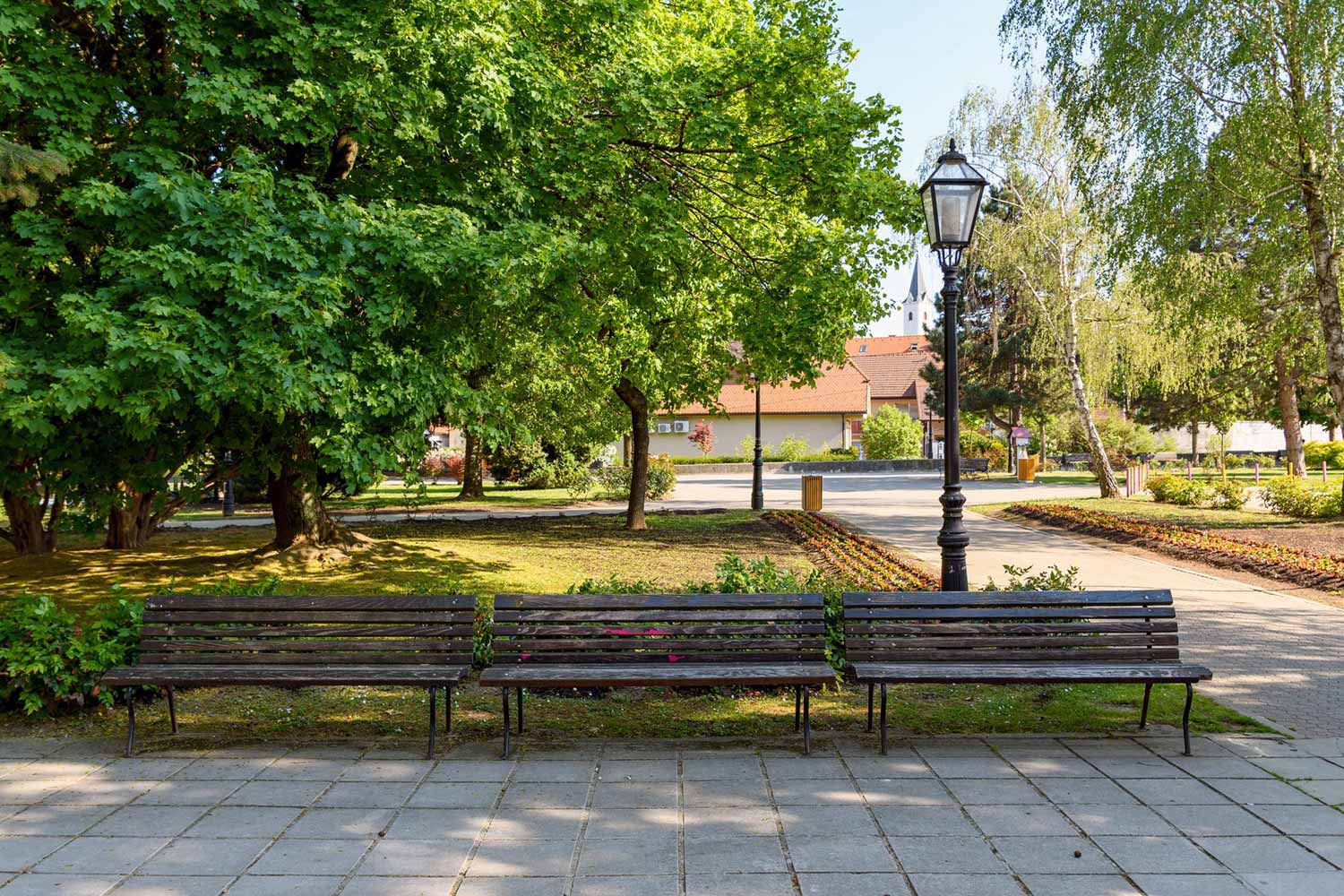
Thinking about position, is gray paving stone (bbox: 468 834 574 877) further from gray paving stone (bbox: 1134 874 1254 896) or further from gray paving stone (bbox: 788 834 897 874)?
gray paving stone (bbox: 1134 874 1254 896)

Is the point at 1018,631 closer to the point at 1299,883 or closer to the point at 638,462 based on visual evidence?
the point at 1299,883

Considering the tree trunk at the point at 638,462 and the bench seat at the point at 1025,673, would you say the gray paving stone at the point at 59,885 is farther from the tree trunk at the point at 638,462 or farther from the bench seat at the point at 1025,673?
the tree trunk at the point at 638,462

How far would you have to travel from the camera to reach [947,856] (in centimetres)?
407

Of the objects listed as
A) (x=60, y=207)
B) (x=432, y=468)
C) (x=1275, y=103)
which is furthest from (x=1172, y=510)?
(x=432, y=468)

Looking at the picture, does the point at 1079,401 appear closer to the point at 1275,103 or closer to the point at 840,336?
the point at 1275,103

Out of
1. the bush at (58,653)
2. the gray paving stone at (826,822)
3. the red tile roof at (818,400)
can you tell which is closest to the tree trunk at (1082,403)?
the gray paving stone at (826,822)

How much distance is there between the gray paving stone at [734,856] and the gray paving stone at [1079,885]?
3.30ft

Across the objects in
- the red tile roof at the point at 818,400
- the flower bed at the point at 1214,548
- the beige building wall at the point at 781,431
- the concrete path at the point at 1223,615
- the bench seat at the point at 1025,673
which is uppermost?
the red tile roof at the point at 818,400

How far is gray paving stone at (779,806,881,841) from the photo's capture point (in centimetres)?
430

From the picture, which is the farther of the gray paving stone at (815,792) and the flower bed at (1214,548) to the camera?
the flower bed at (1214,548)

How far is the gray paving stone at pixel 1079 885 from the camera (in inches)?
146

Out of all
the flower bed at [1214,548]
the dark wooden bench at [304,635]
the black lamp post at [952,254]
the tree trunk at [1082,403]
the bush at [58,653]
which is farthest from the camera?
the tree trunk at [1082,403]

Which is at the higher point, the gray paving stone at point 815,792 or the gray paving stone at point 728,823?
the gray paving stone at point 728,823

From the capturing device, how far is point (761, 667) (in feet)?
18.3
